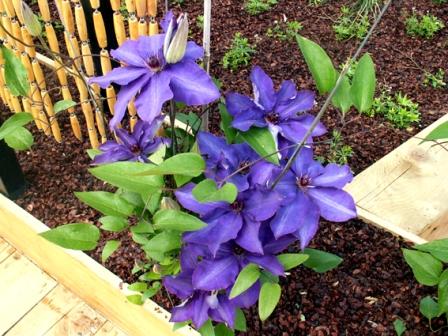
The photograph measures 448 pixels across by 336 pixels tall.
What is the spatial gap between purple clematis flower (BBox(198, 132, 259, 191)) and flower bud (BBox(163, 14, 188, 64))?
149mm

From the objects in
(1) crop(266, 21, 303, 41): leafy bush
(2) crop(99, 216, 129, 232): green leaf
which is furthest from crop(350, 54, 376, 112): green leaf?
(1) crop(266, 21, 303, 41): leafy bush

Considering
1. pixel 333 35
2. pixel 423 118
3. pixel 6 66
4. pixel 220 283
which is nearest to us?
pixel 220 283

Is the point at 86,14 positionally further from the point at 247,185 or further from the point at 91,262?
the point at 247,185

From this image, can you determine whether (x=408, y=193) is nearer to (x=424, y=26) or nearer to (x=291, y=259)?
(x=291, y=259)

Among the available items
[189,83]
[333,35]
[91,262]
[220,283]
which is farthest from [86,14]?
[333,35]

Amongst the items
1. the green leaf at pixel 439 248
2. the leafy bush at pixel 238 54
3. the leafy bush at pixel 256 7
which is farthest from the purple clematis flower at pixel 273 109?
the leafy bush at pixel 256 7

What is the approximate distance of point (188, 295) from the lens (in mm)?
1022

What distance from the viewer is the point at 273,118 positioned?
902 millimetres

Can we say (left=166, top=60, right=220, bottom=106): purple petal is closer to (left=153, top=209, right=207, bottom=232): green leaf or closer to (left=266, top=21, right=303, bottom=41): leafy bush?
(left=153, top=209, right=207, bottom=232): green leaf

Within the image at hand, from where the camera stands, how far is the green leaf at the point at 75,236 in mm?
938

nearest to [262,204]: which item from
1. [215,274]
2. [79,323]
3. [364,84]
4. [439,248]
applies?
[215,274]

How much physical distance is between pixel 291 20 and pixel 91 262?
4.79ft

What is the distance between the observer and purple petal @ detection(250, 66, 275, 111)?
0.89 metres

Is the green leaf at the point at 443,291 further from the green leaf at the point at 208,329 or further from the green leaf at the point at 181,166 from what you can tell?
the green leaf at the point at 181,166
